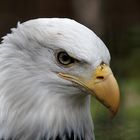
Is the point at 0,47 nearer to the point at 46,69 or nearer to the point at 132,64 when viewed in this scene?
the point at 46,69

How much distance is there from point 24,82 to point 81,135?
1.51 ft

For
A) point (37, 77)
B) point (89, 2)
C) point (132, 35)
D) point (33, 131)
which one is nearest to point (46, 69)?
point (37, 77)

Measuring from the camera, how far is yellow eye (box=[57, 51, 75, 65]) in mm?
4410

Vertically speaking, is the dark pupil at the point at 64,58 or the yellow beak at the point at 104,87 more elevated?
the dark pupil at the point at 64,58

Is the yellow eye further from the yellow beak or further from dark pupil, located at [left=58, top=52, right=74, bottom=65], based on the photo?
the yellow beak

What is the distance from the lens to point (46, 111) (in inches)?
180

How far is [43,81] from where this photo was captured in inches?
178

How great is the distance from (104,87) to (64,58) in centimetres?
26

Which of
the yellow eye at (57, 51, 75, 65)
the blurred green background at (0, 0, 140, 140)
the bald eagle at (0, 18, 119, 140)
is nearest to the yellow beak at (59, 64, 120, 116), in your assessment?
the bald eagle at (0, 18, 119, 140)

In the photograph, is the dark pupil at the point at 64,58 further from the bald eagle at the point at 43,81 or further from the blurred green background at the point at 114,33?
the blurred green background at the point at 114,33

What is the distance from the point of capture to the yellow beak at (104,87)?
4.35 meters

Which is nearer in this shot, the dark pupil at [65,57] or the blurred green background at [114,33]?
the dark pupil at [65,57]

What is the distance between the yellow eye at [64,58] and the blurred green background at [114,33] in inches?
45.0

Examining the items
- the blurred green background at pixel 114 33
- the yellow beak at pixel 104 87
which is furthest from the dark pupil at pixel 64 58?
the blurred green background at pixel 114 33
